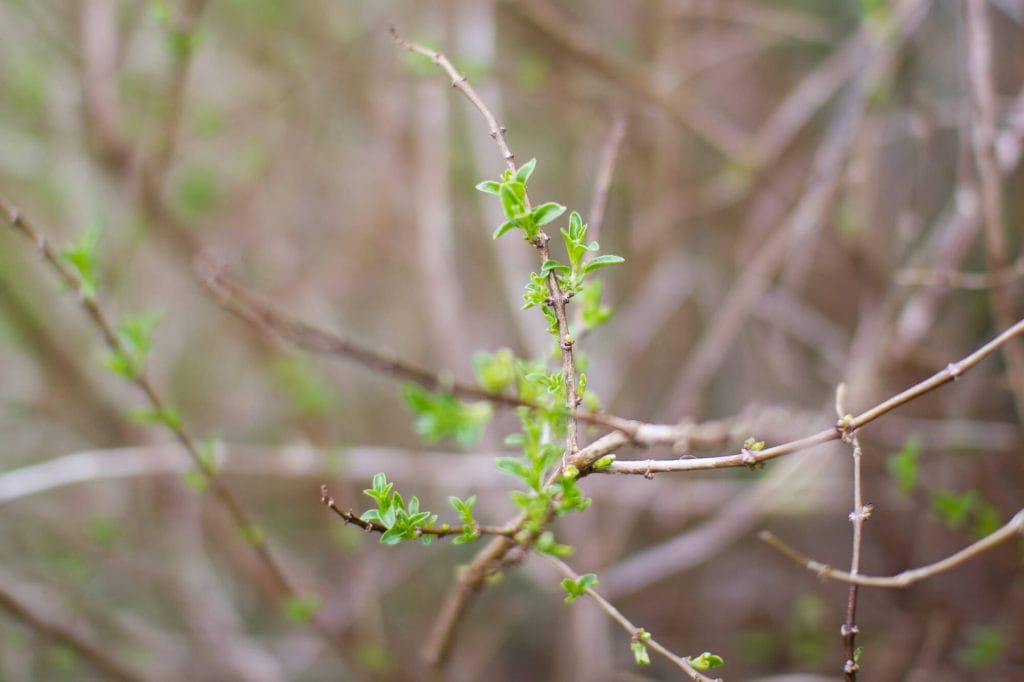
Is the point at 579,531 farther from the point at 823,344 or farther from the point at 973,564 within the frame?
the point at 973,564

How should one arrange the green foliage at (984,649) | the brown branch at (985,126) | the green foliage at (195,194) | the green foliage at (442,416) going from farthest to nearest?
the green foliage at (195,194) → the green foliage at (984,649) → the brown branch at (985,126) → the green foliage at (442,416)

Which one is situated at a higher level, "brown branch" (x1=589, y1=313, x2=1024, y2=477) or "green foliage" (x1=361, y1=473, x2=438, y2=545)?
"brown branch" (x1=589, y1=313, x2=1024, y2=477)

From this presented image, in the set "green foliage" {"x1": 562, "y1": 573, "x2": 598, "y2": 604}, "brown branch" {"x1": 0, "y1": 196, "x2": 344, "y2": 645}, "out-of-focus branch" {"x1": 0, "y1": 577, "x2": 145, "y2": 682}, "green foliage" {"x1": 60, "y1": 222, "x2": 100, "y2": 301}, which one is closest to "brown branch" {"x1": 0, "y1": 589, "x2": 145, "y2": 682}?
"out-of-focus branch" {"x1": 0, "y1": 577, "x2": 145, "y2": 682}

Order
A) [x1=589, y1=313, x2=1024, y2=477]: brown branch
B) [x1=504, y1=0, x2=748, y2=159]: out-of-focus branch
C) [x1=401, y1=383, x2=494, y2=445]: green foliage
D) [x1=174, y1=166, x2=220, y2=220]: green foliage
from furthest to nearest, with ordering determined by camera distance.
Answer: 1. [x1=174, y1=166, x2=220, y2=220]: green foliage
2. [x1=504, y1=0, x2=748, y2=159]: out-of-focus branch
3. [x1=401, y1=383, x2=494, y2=445]: green foliage
4. [x1=589, y1=313, x2=1024, y2=477]: brown branch

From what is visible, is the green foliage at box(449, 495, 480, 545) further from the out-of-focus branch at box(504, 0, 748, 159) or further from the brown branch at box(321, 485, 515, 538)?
the out-of-focus branch at box(504, 0, 748, 159)

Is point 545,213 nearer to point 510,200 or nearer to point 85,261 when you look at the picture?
point 510,200

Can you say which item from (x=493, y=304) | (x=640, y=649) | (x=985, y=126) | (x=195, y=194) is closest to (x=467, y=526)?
(x=640, y=649)

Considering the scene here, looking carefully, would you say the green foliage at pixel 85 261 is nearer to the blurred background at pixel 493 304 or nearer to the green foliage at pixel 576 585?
the blurred background at pixel 493 304

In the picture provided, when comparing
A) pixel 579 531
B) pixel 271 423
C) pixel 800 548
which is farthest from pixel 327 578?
pixel 800 548

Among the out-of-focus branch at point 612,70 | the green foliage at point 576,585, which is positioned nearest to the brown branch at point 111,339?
the green foliage at point 576,585
